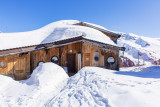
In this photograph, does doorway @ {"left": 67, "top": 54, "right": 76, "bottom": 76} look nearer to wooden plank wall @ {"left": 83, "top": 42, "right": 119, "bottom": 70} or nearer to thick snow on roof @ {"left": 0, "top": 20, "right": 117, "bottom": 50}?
wooden plank wall @ {"left": 83, "top": 42, "right": 119, "bottom": 70}

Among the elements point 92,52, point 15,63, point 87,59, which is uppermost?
point 92,52

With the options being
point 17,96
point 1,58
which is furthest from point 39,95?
point 1,58

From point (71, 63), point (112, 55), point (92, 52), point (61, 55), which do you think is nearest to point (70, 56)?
point (71, 63)

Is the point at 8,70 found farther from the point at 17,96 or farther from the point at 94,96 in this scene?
the point at 94,96

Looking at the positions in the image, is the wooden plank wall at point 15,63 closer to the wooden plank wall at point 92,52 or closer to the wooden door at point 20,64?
the wooden door at point 20,64

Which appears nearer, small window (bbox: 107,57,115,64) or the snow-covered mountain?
small window (bbox: 107,57,115,64)

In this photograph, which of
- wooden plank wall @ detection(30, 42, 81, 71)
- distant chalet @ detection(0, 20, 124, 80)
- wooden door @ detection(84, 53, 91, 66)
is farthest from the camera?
wooden door @ detection(84, 53, 91, 66)

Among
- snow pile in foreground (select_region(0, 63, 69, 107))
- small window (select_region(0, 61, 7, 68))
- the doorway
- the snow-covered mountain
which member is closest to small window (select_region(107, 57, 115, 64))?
the doorway

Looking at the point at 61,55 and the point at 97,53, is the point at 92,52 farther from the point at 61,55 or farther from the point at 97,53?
the point at 61,55

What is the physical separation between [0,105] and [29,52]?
6314 millimetres

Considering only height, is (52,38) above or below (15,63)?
above

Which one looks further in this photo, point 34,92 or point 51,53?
point 51,53

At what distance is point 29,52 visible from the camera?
8773 mm

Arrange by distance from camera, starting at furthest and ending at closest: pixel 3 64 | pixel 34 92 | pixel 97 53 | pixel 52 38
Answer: pixel 52 38, pixel 97 53, pixel 3 64, pixel 34 92
